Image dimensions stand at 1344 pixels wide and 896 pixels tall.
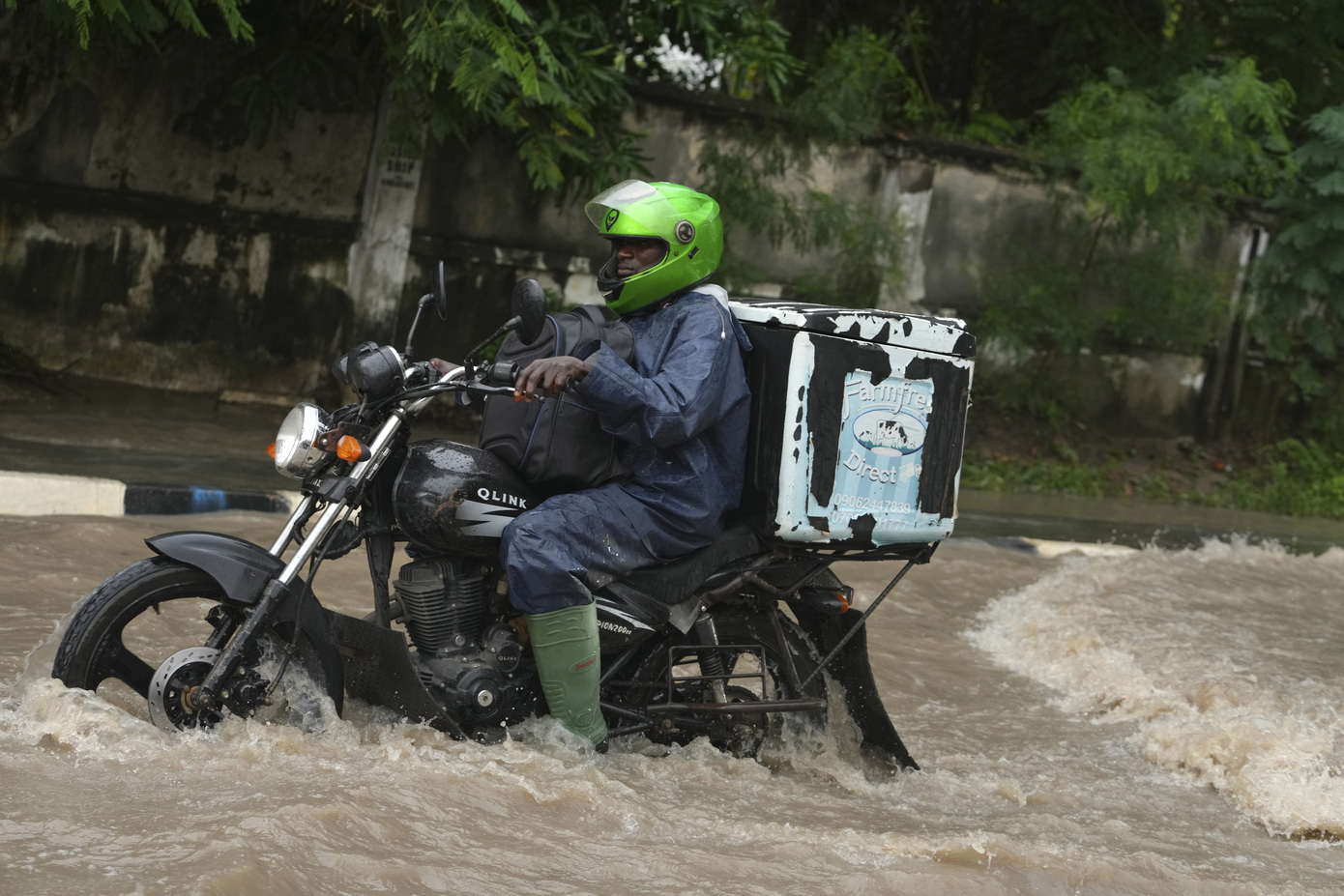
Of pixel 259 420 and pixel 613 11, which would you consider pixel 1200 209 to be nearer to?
pixel 613 11

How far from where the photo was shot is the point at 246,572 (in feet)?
11.6

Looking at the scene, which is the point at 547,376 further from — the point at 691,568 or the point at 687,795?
the point at 687,795

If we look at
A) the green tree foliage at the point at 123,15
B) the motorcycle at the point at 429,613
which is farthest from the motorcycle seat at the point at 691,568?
the green tree foliage at the point at 123,15

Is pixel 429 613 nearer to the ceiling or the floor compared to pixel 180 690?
nearer to the ceiling

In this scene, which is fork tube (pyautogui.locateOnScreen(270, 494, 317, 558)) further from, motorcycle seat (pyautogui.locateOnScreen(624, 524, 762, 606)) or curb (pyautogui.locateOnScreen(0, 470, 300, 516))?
curb (pyautogui.locateOnScreen(0, 470, 300, 516))

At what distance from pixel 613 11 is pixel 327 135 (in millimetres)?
2319

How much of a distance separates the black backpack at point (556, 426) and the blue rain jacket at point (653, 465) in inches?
2.7

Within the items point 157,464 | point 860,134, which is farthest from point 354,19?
point 860,134

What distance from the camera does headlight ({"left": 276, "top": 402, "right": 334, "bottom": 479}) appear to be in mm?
3539

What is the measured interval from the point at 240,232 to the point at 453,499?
7297mm

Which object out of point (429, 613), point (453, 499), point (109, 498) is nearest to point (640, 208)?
point (453, 499)

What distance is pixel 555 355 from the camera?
370 centimetres

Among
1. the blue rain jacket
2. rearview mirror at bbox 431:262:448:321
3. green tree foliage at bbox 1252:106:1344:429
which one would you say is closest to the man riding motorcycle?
the blue rain jacket

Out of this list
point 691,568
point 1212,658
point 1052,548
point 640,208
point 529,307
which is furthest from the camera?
point 1052,548
